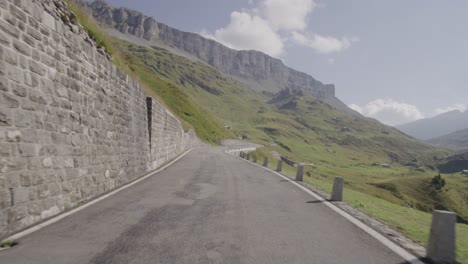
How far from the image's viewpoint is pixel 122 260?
4.05m

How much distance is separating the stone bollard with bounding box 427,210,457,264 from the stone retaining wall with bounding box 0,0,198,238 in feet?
21.5

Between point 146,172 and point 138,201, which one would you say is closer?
point 138,201

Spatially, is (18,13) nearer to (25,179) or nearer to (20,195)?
(25,179)

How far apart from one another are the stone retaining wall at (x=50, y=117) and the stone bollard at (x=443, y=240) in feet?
21.5

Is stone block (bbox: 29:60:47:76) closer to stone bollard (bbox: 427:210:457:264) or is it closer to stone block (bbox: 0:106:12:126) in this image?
stone block (bbox: 0:106:12:126)

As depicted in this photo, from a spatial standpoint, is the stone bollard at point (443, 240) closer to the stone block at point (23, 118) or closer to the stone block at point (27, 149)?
the stone block at point (27, 149)

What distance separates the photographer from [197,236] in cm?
517

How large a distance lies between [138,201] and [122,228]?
2.40 meters

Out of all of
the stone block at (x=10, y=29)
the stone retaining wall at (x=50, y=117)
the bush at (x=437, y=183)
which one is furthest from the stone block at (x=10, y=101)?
the bush at (x=437, y=183)

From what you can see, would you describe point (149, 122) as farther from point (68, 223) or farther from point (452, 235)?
point (452, 235)

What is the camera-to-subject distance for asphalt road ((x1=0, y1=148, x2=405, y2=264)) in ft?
14.0

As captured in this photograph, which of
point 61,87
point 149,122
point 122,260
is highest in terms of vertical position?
point 61,87

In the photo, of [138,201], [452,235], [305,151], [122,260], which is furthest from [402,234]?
[305,151]

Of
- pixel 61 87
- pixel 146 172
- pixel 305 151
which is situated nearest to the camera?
pixel 61 87
